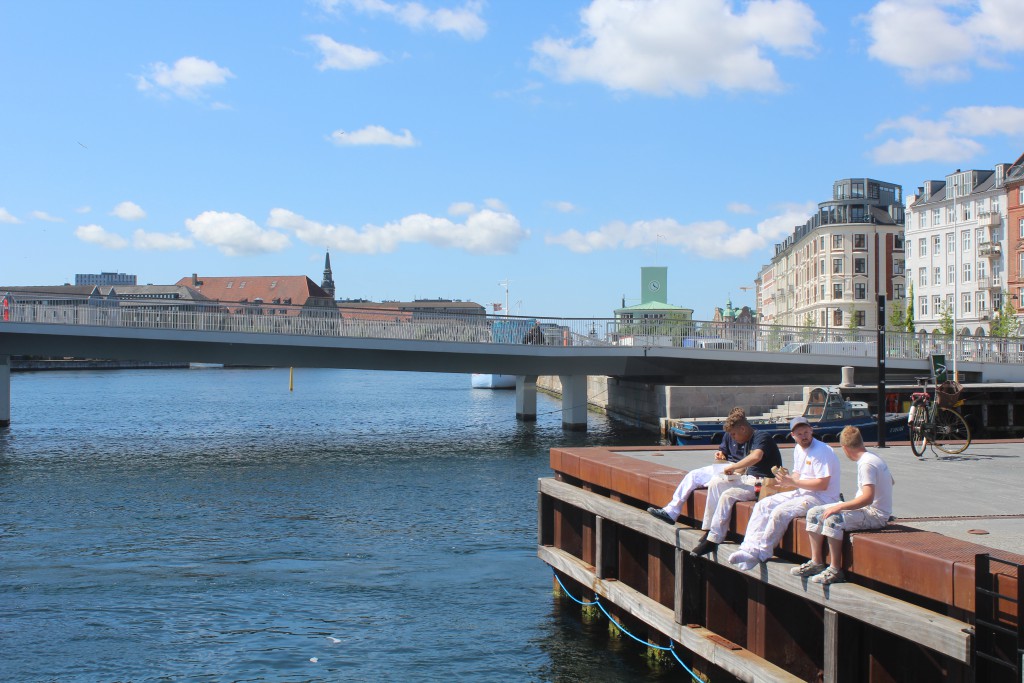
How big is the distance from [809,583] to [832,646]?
0.51 metres

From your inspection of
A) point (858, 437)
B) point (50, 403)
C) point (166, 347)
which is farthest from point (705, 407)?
point (50, 403)

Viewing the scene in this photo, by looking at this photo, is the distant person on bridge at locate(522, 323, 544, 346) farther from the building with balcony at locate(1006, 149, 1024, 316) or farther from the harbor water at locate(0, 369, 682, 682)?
the building with balcony at locate(1006, 149, 1024, 316)

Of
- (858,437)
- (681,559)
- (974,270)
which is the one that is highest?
(974,270)

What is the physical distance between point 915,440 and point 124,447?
29.6 m

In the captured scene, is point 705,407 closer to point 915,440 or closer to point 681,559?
point 915,440

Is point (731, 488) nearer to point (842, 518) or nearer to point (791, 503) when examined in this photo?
point (791, 503)

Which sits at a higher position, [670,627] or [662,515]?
[662,515]

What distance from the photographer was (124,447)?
39375mm

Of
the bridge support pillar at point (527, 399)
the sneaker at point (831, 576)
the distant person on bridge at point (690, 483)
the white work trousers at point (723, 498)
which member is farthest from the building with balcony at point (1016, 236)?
the sneaker at point (831, 576)

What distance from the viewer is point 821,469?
9289mm

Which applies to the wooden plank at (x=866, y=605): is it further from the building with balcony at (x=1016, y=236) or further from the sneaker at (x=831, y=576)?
the building with balcony at (x=1016, y=236)

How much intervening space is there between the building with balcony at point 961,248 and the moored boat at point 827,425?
4385 cm

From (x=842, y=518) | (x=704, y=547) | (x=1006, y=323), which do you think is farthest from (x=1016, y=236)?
(x=842, y=518)

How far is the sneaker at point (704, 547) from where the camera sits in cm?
1020
